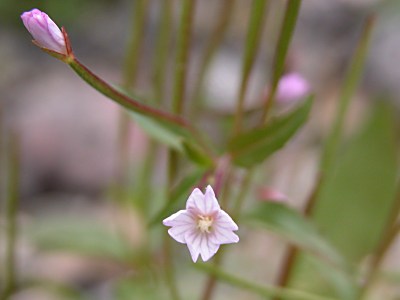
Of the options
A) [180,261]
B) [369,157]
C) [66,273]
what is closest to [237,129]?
[369,157]

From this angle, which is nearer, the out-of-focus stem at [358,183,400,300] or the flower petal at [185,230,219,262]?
the flower petal at [185,230,219,262]

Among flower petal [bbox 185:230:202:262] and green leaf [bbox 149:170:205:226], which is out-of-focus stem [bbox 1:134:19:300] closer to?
green leaf [bbox 149:170:205:226]

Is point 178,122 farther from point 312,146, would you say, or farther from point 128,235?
point 312,146

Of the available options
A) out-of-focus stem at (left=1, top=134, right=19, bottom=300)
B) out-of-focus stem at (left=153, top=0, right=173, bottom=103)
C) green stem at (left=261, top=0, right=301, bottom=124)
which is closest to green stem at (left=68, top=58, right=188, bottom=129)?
green stem at (left=261, top=0, right=301, bottom=124)

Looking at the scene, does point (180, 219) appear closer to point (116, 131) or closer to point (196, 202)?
point (196, 202)

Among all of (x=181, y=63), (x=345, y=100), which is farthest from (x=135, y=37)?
(x=345, y=100)

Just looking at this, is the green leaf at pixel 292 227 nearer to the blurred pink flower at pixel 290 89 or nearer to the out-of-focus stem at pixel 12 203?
the blurred pink flower at pixel 290 89
